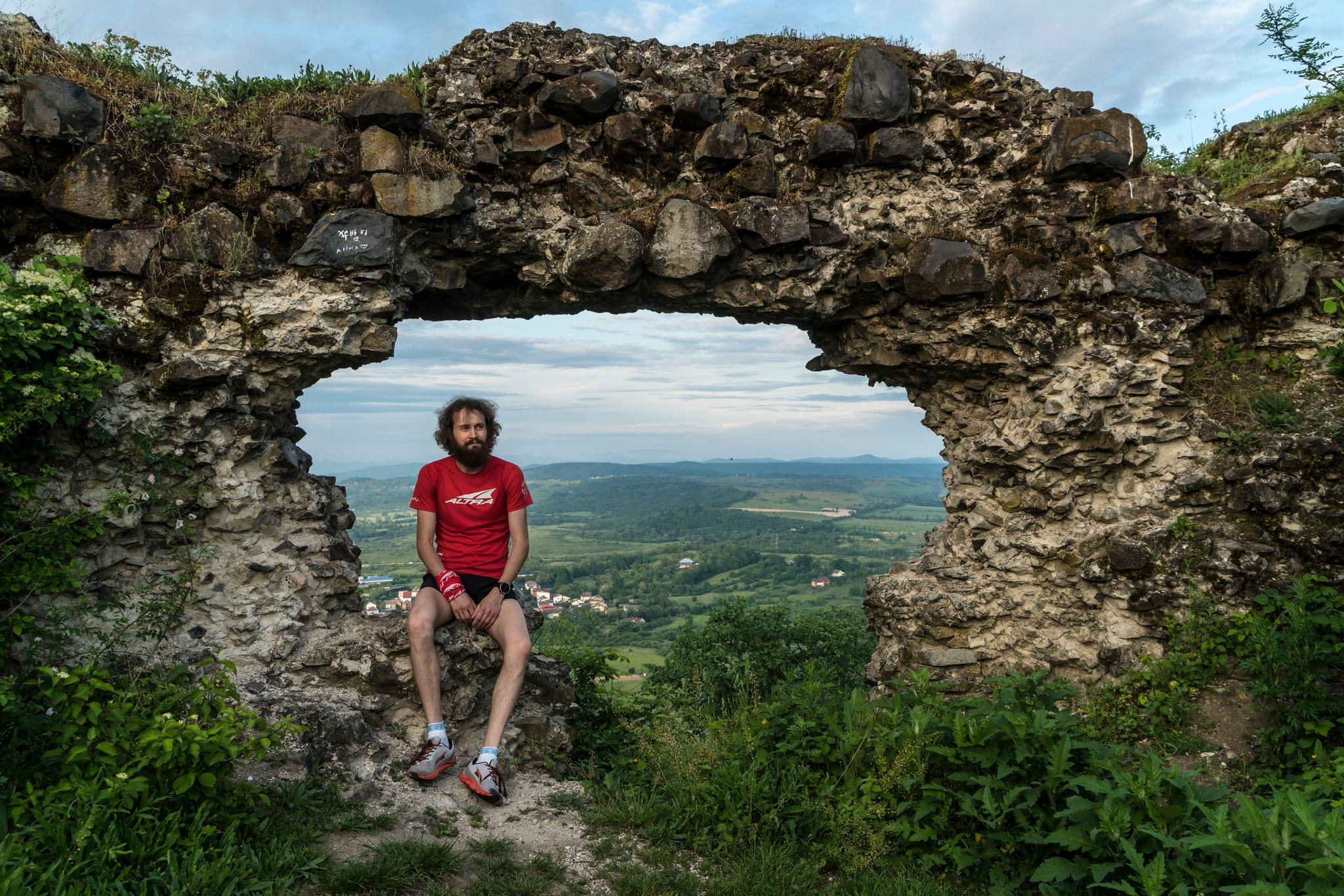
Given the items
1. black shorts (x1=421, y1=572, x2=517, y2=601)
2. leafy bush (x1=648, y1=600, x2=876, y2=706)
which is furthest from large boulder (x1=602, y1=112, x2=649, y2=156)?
leafy bush (x1=648, y1=600, x2=876, y2=706)

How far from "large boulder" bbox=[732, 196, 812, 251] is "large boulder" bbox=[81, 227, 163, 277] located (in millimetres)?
4721

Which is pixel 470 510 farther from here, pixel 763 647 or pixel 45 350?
pixel 763 647

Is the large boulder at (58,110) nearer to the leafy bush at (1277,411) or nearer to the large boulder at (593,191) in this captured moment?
the large boulder at (593,191)

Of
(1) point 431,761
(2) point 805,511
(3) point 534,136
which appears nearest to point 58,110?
(3) point 534,136

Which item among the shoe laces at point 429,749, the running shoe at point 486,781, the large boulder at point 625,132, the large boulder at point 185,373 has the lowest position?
the running shoe at point 486,781

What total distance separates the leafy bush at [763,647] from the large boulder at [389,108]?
36.1 feet

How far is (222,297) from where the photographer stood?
5578mm

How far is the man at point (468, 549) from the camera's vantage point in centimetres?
525

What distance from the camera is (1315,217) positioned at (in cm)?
635

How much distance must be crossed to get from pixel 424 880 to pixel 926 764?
292 cm

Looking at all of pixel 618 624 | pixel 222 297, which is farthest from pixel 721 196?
pixel 618 624

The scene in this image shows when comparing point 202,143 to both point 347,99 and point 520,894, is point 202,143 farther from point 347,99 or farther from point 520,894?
point 520,894

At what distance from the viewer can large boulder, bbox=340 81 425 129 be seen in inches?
232

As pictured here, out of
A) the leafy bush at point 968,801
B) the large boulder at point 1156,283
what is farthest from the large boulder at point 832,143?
the leafy bush at point 968,801
